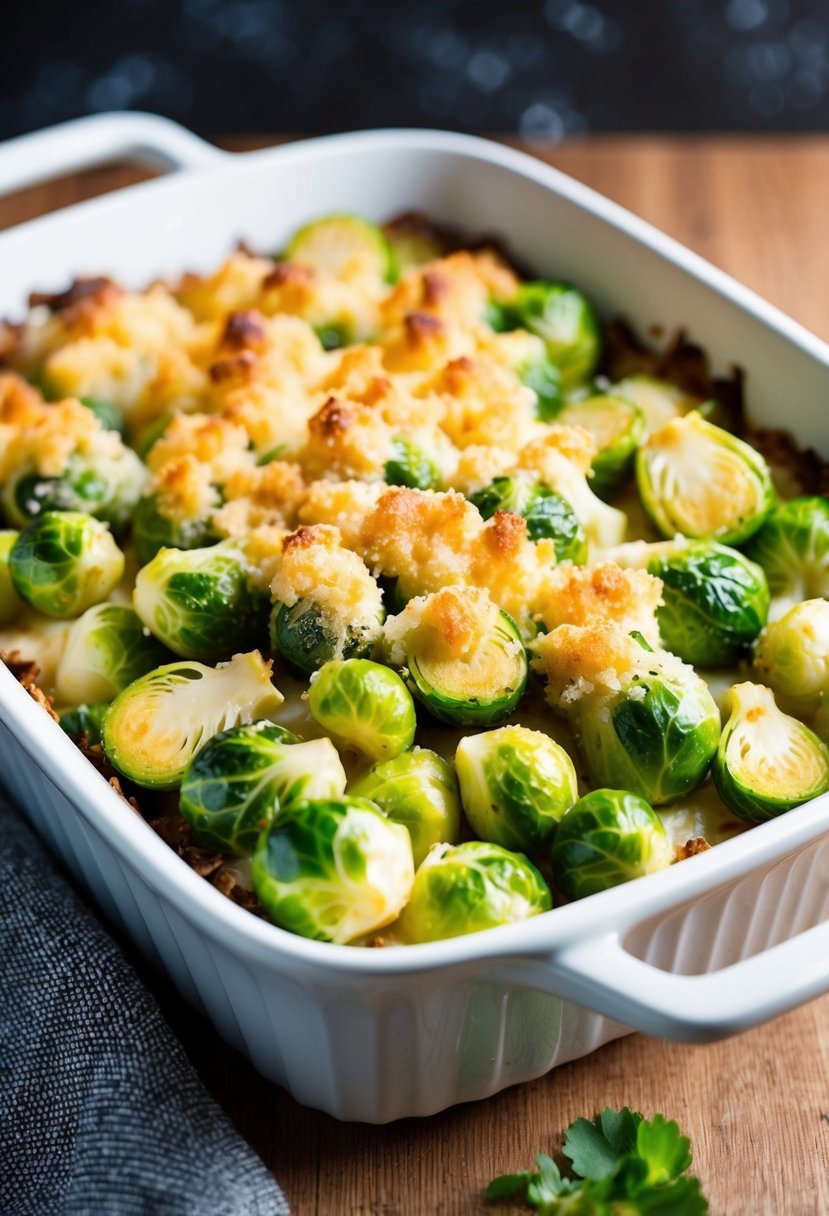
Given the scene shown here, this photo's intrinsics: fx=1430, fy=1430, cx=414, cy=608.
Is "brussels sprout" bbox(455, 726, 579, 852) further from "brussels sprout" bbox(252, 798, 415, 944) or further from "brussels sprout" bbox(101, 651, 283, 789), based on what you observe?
"brussels sprout" bbox(101, 651, 283, 789)

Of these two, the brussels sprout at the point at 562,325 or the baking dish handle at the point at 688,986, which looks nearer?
the baking dish handle at the point at 688,986

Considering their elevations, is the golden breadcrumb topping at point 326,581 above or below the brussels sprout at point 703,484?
below

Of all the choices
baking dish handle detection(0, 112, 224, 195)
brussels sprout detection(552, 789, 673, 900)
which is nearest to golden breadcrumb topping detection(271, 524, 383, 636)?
brussels sprout detection(552, 789, 673, 900)

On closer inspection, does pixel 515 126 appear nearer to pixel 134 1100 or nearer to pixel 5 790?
pixel 5 790

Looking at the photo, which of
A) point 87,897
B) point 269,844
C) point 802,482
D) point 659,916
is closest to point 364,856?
point 269,844

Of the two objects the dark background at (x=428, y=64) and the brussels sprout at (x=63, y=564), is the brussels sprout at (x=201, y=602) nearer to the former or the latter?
the brussels sprout at (x=63, y=564)

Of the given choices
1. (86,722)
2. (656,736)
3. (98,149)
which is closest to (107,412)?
(86,722)

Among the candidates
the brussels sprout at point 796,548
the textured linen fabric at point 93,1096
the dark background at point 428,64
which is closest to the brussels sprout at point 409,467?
the brussels sprout at point 796,548
